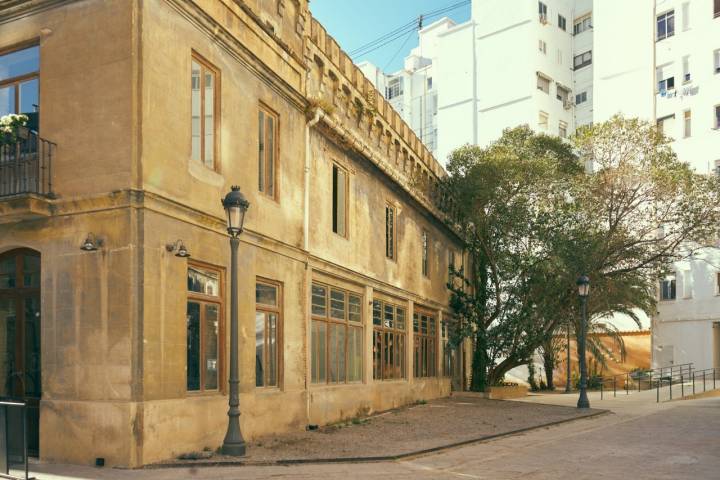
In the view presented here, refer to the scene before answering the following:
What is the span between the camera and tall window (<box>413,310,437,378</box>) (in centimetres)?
2700

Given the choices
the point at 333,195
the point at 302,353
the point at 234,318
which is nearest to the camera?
the point at 234,318

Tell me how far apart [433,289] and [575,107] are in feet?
113

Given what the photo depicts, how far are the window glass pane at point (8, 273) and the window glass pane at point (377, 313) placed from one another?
11446 millimetres

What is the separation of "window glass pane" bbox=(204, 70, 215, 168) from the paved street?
525cm

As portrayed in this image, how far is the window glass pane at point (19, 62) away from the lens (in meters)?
12.7

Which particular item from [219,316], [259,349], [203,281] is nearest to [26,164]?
[203,281]

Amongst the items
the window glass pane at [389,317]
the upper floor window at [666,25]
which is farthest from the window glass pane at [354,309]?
the upper floor window at [666,25]

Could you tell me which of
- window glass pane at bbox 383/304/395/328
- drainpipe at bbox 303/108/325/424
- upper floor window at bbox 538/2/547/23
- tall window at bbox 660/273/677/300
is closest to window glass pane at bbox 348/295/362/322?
window glass pane at bbox 383/304/395/328

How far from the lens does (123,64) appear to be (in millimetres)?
11688

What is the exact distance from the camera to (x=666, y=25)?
47156 mm

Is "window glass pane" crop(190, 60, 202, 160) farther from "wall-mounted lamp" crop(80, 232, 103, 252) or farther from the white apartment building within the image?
the white apartment building

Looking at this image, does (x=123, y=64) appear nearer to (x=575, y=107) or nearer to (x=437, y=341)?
(x=437, y=341)

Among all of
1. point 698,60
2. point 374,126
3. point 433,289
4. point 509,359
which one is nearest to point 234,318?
point 374,126

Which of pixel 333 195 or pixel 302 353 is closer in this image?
pixel 302 353
